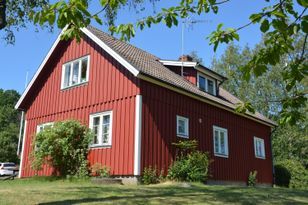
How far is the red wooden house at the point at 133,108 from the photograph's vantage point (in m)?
15.1

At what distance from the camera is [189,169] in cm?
1536

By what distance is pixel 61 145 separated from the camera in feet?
51.6

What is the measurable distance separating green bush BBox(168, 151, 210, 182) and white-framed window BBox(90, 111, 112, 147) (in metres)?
2.85

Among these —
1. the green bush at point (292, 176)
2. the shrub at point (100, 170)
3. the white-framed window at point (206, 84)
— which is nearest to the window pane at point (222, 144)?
the white-framed window at point (206, 84)

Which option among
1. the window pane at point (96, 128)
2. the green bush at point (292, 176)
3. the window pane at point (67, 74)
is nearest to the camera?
the window pane at point (96, 128)

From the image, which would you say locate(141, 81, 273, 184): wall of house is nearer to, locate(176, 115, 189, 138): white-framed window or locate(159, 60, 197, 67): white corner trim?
locate(176, 115, 189, 138): white-framed window

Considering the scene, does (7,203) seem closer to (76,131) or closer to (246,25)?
(246,25)

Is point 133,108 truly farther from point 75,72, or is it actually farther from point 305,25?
point 305,25

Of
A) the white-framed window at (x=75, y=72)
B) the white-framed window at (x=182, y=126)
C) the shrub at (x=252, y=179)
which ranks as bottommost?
the shrub at (x=252, y=179)

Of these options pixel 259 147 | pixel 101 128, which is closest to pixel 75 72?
pixel 101 128

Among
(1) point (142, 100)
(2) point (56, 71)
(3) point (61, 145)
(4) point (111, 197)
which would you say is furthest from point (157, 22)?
(2) point (56, 71)

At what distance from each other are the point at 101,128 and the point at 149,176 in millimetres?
3235

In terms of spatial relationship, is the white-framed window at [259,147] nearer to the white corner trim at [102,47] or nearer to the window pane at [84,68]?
the window pane at [84,68]

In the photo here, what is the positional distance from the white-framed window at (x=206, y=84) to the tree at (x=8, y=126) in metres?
35.8
